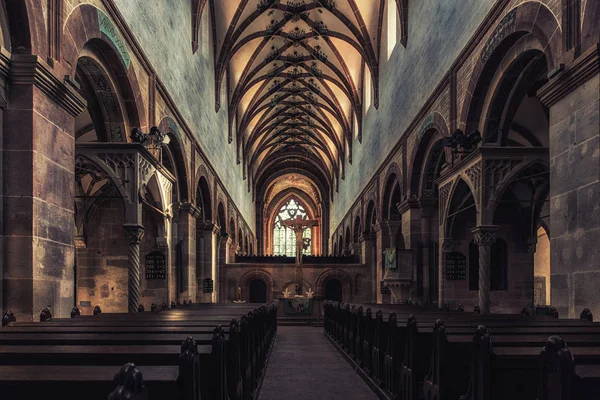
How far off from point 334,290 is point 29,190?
26.4 metres

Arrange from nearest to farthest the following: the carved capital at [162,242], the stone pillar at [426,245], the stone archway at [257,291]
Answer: the carved capital at [162,242]
the stone pillar at [426,245]
the stone archway at [257,291]

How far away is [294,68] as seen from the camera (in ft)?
102

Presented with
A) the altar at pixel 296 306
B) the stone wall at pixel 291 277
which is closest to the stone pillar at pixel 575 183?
the altar at pixel 296 306

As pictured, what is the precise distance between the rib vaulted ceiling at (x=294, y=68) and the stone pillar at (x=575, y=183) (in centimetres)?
1525

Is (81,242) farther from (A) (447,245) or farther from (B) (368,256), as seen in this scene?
(B) (368,256)

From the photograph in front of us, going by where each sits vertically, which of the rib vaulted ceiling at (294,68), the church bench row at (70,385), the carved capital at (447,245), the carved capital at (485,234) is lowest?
the church bench row at (70,385)

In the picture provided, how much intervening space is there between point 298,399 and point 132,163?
5690mm

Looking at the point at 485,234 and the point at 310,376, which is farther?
the point at 485,234

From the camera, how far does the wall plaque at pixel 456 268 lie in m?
14.3

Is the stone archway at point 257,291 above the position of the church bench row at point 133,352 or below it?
below

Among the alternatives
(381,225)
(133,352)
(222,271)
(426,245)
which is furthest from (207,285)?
(133,352)

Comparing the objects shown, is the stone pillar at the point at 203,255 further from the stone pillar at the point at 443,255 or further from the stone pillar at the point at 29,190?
the stone pillar at the point at 29,190

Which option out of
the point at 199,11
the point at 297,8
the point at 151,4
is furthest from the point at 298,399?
the point at 297,8

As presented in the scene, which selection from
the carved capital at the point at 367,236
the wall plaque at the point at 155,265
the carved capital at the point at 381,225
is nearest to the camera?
the wall plaque at the point at 155,265
